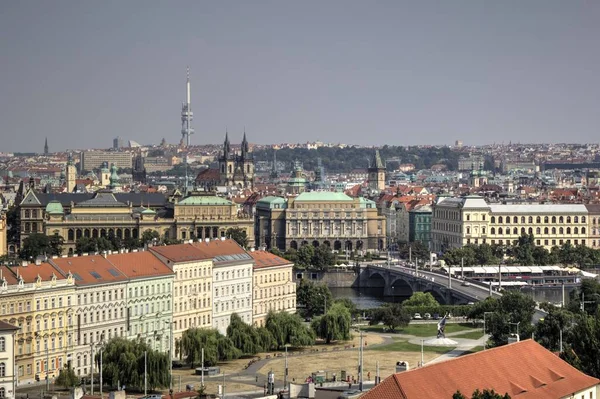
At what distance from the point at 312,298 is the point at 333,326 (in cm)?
1573

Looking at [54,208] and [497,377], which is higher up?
[497,377]

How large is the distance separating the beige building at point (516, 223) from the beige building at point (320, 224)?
1340cm

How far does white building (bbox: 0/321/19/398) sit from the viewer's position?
2518 inches

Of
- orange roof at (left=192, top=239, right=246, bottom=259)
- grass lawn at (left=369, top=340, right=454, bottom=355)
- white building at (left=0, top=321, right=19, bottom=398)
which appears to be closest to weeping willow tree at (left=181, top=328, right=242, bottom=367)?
grass lawn at (left=369, top=340, right=454, bottom=355)

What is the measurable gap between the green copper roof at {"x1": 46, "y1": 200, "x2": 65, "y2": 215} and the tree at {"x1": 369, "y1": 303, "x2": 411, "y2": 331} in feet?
242

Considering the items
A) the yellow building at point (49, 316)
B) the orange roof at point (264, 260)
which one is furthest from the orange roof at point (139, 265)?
the orange roof at point (264, 260)

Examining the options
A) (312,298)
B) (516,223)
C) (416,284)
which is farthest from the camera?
(516,223)

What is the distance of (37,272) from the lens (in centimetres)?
7144

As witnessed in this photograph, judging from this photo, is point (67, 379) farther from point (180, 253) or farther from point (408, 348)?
point (408, 348)

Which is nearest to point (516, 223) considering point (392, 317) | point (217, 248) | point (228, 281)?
point (392, 317)

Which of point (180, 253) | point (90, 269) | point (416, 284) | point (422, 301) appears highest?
point (180, 253)

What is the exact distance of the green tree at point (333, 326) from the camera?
8431 centimetres

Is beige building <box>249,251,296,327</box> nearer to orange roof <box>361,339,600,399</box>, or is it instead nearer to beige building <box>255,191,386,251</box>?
orange roof <box>361,339,600,399</box>

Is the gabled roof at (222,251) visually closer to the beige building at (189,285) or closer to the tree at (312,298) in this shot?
the beige building at (189,285)
